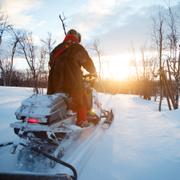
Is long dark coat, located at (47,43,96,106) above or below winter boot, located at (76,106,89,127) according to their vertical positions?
above

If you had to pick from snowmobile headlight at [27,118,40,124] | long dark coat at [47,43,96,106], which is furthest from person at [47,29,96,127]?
snowmobile headlight at [27,118,40,124]

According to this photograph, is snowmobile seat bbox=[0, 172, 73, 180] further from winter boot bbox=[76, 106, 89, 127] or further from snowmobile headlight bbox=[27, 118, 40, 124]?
winter boot bbox=[76, 106, 89, 127]

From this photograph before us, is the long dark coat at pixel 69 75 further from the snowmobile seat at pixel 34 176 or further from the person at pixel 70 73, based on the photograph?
the snowmobile seat at pixel 34 176

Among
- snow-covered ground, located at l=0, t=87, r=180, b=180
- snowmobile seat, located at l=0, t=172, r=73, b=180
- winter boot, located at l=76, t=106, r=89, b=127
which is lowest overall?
snow-covered ground, located at l=0, t=87, r=180, b=180

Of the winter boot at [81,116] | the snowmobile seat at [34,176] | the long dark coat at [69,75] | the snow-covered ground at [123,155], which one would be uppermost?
the long dark coat at [69,75]

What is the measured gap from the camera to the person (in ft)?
12.7

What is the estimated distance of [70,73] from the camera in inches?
153

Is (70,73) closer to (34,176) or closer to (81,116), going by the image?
(81,116)

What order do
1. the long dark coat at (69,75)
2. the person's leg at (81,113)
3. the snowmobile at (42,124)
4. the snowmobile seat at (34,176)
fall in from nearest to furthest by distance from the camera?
the snowmobile seat at (34,176) < the snowmobile at (42,124) < the long dark coat at (69,75) < the person's leg at (81,113)

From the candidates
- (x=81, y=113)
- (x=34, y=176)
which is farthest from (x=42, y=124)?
(x=81, y=113)

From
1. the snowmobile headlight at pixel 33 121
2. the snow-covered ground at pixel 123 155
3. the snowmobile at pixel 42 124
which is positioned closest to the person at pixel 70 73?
the snowmobile at pixel 42 124

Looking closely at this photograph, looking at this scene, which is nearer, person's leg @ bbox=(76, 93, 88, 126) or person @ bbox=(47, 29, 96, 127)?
person @ bbox=(47, 29, 96, 127)

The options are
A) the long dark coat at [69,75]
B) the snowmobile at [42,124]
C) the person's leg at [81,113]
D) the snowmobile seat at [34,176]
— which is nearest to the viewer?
the snowmobile seat at [34,176]

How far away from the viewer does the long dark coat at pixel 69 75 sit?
12.7ft
